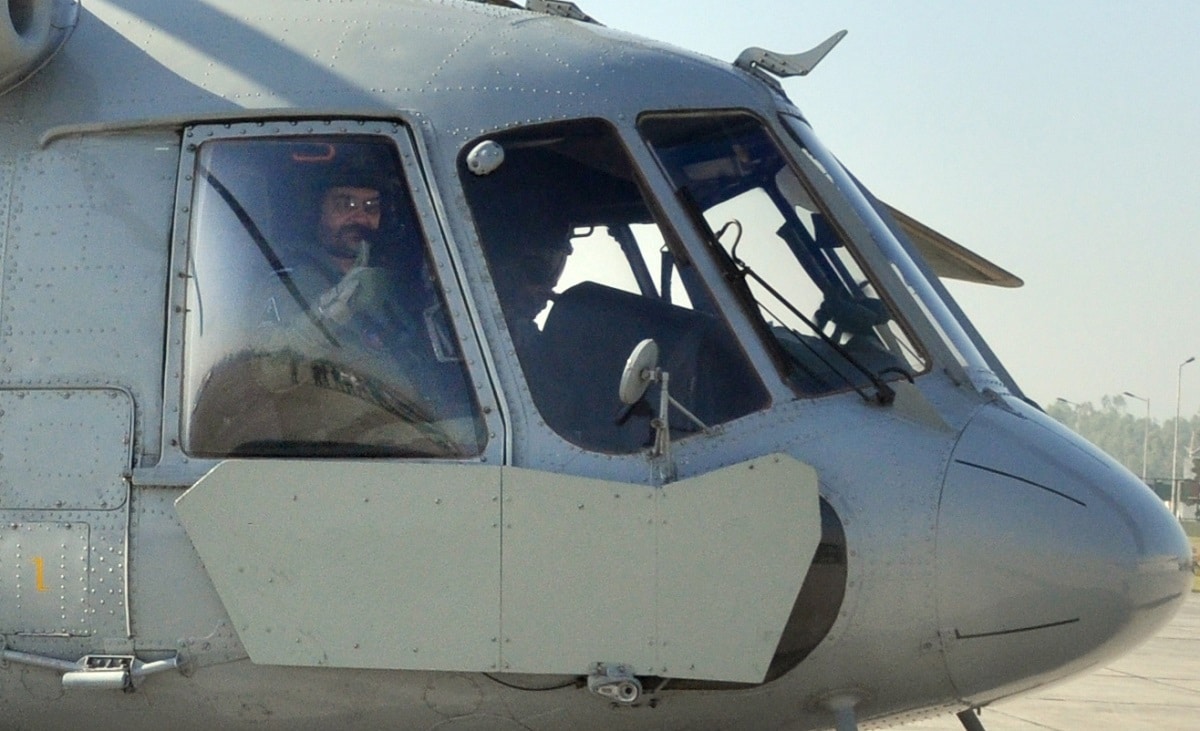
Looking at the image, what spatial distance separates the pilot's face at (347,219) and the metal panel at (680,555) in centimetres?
96

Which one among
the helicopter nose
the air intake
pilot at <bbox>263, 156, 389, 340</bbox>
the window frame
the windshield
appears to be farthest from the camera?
the windshield

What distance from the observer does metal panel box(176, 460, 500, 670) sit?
4.30m

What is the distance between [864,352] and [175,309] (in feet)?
6.87

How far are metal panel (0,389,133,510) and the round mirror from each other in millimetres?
1493

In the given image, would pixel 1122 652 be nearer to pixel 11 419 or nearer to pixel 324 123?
pixel 324 123

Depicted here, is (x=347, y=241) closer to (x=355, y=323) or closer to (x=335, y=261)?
(x=335, y=261)

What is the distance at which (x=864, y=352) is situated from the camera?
480cm

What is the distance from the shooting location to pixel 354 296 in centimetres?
465

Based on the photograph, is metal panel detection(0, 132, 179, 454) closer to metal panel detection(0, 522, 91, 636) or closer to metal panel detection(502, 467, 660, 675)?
metal panel detection(0, 522, 91, 636)

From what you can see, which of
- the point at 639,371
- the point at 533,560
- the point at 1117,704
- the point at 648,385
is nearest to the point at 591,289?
the point at 648,385

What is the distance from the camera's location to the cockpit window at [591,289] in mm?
4570

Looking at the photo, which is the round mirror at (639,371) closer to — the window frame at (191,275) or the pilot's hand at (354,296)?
the window frame at (191,275)

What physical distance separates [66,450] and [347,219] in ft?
3.53

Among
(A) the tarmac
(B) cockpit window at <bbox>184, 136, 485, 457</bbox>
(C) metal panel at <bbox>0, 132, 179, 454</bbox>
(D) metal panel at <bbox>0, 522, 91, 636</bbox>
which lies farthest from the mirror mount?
(A) the tarmac
